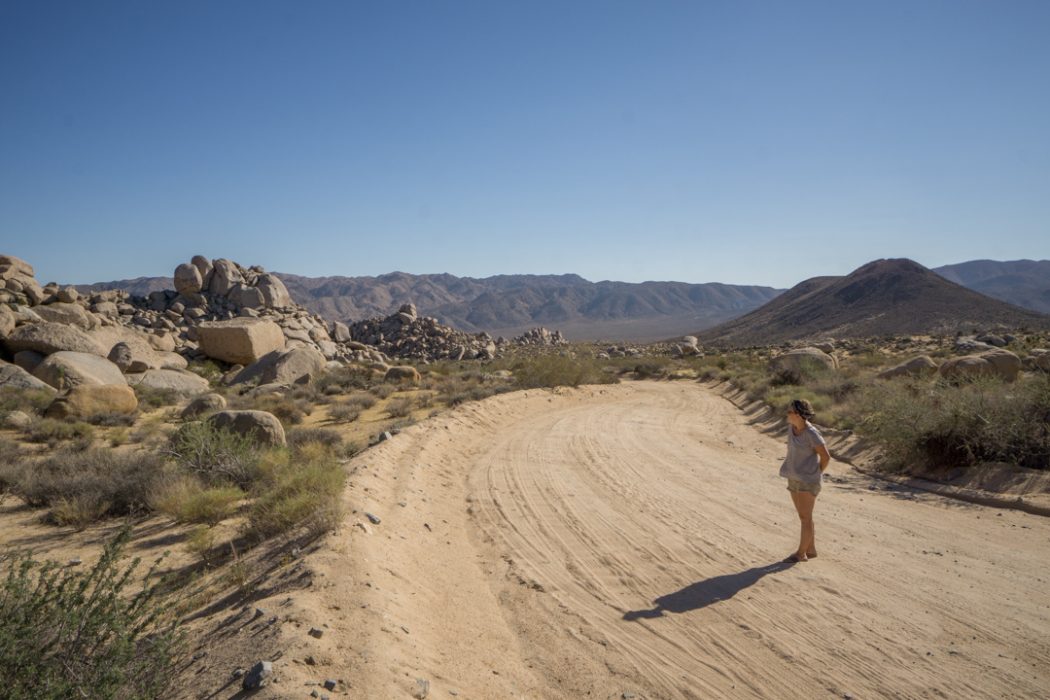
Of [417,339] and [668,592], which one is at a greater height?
[417,339]

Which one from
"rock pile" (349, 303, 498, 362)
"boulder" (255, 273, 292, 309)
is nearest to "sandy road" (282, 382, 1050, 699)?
"boulder" (255, 273, 292, 309)

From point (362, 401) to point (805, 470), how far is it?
574 inches

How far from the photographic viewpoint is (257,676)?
12.0ft

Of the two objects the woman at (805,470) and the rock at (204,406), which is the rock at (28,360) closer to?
the rock at (204,406)

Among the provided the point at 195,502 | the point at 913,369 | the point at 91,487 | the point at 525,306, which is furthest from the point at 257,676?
the point at 525,306

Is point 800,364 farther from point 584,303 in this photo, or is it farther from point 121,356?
point 584,303

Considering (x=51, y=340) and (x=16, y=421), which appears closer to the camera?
(x=16, y=421)

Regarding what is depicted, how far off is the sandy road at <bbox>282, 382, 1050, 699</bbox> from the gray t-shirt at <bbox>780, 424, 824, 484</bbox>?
90cm

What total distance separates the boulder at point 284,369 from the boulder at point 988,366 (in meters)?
20.8

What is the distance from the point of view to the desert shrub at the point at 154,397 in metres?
17.9

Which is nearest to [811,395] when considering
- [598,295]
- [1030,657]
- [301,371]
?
[1030,657]

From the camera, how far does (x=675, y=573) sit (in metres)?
6.18

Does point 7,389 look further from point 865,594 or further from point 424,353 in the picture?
point 424,353

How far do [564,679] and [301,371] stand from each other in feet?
74.5
